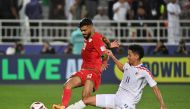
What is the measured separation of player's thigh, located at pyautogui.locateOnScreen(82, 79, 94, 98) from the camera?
1541 cm

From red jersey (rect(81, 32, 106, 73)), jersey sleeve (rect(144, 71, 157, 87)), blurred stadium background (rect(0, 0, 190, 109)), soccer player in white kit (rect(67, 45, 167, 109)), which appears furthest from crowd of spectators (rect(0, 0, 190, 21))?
jersey sleeve (rect(144, 71, 157, 87))

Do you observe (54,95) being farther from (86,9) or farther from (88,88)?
(86,9)

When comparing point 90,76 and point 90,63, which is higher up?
point 90,63

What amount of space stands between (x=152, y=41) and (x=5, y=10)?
19.0 ft

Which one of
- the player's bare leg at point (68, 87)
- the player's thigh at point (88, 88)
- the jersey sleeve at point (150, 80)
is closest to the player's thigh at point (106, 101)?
the jersey sleeve at point (150, 80)

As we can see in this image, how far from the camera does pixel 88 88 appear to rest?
51.0 ft

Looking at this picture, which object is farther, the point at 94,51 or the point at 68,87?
the point at 94,51

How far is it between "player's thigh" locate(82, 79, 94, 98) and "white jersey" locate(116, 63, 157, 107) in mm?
1473

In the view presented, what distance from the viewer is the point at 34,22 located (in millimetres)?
28922

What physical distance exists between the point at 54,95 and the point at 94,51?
6.62m

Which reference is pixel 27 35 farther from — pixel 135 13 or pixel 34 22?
pixel 135 13

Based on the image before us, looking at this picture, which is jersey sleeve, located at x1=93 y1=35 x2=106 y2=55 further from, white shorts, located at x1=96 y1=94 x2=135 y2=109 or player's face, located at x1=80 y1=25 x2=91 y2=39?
white shorts, located at x1=96 y1=94 x2=135 y2=109

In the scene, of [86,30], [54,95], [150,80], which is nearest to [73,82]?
[86,30]

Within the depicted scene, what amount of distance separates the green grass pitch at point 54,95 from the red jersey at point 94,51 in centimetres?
293
